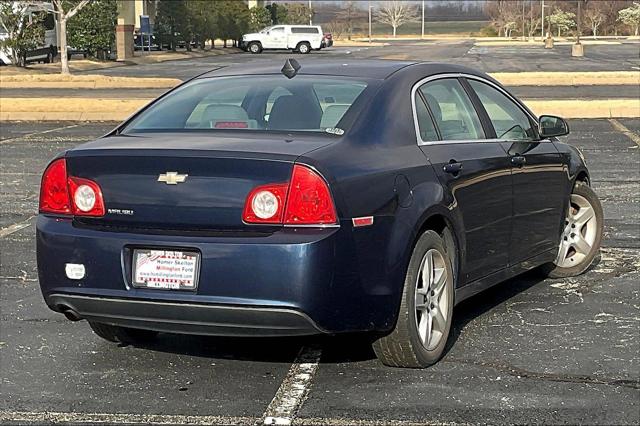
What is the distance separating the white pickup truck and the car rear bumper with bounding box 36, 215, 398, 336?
211ft

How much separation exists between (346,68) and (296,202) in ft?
5.17

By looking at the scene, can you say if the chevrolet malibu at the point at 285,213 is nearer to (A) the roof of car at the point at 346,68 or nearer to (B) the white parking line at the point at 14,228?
(A) the roof of car at the point at 346,68

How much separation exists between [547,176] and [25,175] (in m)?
8.11

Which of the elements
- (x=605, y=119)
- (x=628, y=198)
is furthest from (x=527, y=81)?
(x=628, y=198)

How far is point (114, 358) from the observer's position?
5777mm

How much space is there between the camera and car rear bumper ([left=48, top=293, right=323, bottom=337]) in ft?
15.9

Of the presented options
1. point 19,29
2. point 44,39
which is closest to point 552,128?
point 19,29

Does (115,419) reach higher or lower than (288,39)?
lower

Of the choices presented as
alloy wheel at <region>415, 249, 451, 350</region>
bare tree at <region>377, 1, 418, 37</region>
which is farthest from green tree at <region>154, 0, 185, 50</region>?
bare tree at <region>377, 1, 418, 37</region>

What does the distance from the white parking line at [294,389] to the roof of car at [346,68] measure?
153 centimetres

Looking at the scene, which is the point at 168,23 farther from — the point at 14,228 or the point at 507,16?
the point at 507,16

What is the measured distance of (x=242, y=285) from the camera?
4.81 meters

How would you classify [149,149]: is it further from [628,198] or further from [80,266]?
[628,198]

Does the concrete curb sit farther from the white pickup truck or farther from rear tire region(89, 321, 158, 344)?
the white pickup truck
